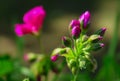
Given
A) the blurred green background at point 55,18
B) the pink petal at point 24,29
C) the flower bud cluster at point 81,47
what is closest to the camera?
the flower bud cluster at point 81,47

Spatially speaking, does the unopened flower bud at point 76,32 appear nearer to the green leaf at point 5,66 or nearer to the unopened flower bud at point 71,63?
the unopened flower bud at point 71,63

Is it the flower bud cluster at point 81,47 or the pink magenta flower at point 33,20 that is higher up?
the pink magenta flower at point 33,20

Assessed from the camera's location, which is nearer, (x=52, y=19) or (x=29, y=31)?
(x=29, y=31)

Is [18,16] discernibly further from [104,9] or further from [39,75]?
[39,75]

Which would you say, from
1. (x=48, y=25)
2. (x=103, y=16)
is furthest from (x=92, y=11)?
(x=48, y=25)

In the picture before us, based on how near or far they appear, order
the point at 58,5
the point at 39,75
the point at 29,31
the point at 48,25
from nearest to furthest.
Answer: the point at 39,75 < the point at 29,31 < the point at 48,25 < the point at 58,5

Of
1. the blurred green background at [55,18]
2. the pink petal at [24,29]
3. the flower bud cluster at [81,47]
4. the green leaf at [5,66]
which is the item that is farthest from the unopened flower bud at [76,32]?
the blurred green background at [55,18]

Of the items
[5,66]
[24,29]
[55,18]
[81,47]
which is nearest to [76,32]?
[81,47]

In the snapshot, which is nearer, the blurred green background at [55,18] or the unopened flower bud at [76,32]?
the unopened flower bud at [76,32]

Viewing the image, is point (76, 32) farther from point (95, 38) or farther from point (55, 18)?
point (55, 18)
